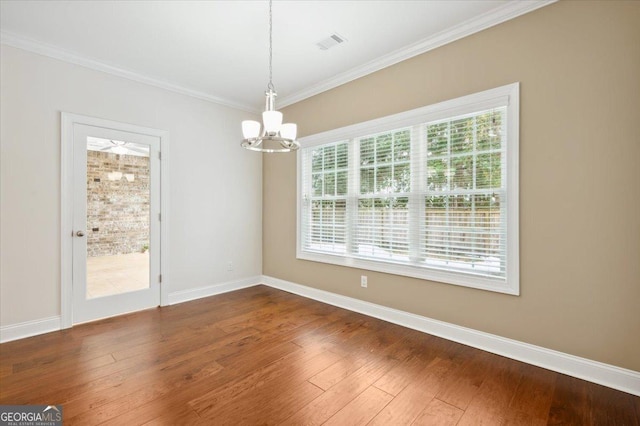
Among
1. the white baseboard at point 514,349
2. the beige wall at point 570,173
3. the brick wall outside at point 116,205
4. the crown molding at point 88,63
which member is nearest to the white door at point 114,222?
the brick wall outside at point 116,205

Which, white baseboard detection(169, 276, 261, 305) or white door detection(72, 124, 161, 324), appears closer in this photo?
white door detection(72, 124, 161, 324)

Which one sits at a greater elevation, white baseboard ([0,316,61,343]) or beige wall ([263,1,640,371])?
beige wall ([263,1,640,371])

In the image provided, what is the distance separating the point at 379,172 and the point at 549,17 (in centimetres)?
195

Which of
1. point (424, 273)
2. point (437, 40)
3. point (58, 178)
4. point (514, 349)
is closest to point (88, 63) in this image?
point (58, 178)

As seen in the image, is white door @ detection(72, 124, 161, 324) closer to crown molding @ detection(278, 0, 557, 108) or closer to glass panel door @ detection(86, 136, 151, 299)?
glass panel door @ detection(86, 136, 151, 299)

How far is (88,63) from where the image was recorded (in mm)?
3355

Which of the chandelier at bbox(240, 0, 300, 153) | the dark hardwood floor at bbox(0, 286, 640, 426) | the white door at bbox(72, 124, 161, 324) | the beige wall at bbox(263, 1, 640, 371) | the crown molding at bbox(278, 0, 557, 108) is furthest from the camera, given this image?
the white door at bbox(72, 124, 161, 324)

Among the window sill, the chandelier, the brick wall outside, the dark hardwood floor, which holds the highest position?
the chandelier

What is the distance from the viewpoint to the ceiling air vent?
2979 millimetres

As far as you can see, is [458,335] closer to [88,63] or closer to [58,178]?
[58,178]

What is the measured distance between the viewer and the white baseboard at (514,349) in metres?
2.12

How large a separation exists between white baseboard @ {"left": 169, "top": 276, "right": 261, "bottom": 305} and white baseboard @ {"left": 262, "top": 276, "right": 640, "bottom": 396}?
1741 mm

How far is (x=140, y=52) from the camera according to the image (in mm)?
3266

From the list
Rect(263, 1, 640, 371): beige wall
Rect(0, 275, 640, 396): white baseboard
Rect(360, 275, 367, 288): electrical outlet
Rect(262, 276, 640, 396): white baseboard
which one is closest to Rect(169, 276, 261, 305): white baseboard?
Rect(0, 275, 640, 396): white baseboard
